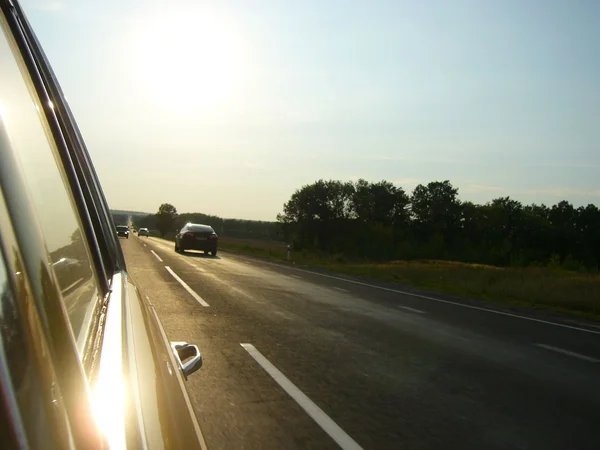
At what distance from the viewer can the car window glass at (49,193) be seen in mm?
1393

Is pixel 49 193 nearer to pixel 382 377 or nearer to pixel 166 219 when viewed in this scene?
pixel 382 377

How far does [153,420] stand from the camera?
Answer: 53.3 inches

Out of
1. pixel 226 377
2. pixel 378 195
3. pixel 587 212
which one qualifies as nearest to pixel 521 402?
pixel 226 377

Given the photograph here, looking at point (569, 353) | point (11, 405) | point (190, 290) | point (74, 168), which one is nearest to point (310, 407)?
point (74, 168)

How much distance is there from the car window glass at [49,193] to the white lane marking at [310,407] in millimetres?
2588

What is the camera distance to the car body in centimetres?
79

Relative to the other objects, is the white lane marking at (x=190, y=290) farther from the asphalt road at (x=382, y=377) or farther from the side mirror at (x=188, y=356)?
the side mirror at (x=188, y=356)

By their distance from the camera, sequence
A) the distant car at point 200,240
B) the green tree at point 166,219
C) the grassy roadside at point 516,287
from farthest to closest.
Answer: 1. the green tree at point 166,219
2. the distant car at point 200,240
3. the grassy roadside at point 516,287

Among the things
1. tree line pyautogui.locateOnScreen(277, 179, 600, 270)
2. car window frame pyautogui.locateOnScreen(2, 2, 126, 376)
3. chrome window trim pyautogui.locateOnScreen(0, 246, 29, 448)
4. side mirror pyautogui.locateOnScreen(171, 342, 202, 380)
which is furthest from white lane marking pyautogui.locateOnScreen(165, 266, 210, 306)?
tree line pyautogui.locateOnScreen(277, 179, 600, 270)

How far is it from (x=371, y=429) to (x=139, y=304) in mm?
2340

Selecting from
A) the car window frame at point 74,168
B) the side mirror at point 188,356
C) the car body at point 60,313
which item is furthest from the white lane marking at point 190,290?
the car body at point 60,313

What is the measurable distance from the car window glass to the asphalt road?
89.3 inches

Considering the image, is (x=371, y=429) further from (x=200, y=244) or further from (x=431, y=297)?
(x=200, y=244)

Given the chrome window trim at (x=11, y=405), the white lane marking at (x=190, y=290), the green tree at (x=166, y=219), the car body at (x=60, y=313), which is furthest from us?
the green tree at (x=166, y=219)
